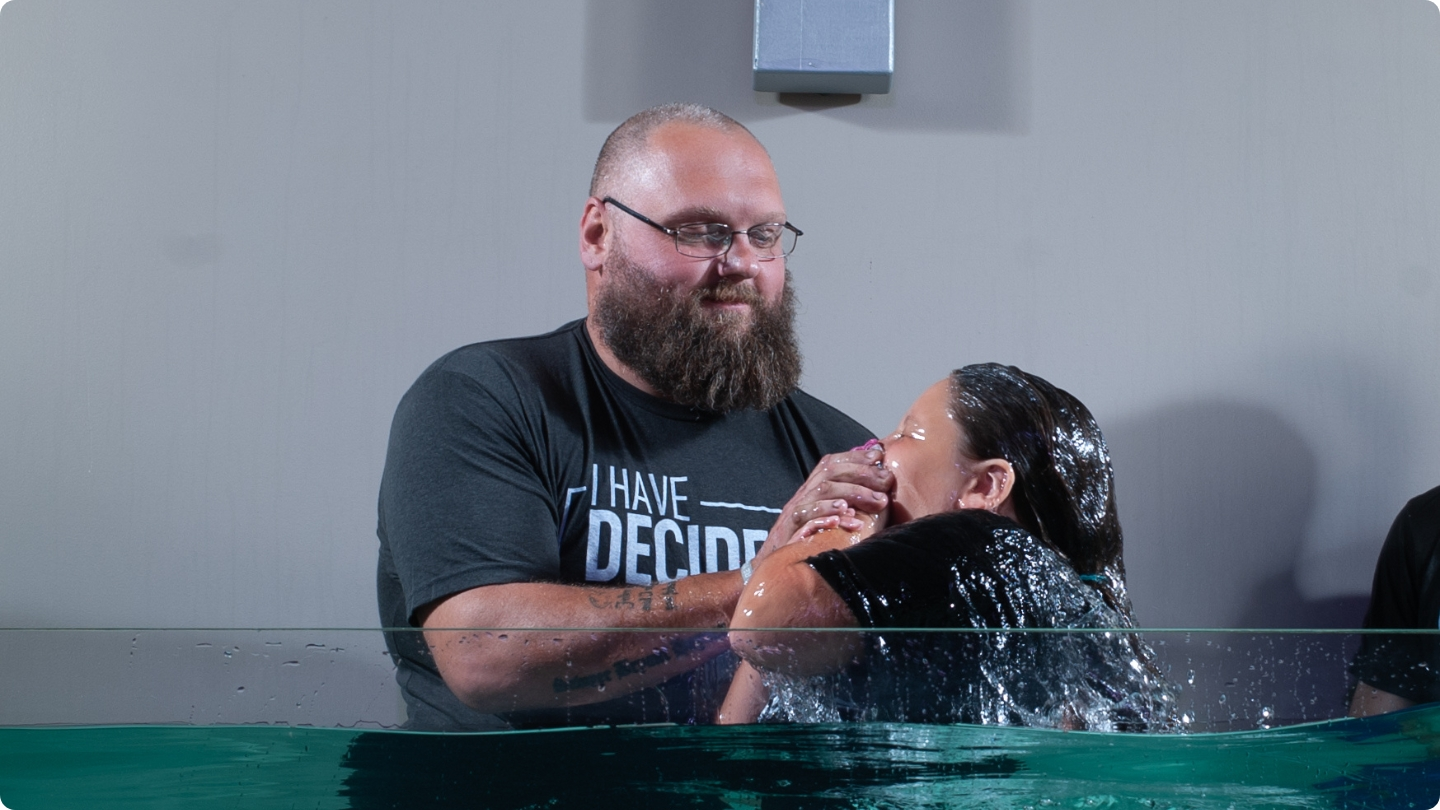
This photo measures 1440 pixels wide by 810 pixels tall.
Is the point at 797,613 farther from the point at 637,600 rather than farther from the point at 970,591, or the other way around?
the point at 637,600

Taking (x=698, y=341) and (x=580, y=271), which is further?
(x=580, y=271)

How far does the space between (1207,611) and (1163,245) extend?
0.76 m

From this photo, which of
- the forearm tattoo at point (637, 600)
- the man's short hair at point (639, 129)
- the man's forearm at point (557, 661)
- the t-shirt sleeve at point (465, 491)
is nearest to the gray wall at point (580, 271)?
the man's short hair at point (639, 129)

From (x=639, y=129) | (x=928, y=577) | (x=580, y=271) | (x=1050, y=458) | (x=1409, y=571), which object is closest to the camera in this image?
(x=928, y=577)

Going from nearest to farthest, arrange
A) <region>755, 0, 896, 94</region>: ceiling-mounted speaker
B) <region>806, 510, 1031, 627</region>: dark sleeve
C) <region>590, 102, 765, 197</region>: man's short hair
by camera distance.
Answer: <region>806, 510, 1031, 627</region>: dark sleeve < <region>590, 102, 765, 197</region>: man's short hair < <region>755, 0, 896, 94</region>: ceiling-mounted speaker

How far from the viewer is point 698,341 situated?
6.46 ft

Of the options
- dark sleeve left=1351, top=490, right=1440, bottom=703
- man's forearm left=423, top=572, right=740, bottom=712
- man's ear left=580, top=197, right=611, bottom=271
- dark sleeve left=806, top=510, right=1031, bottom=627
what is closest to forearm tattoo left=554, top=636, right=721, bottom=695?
man's forearm left=423, top=572, right=740, bottom=712

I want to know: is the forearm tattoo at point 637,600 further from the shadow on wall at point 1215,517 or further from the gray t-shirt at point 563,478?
the shadow on wall at point 1215,517

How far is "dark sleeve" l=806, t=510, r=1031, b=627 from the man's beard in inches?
30.8

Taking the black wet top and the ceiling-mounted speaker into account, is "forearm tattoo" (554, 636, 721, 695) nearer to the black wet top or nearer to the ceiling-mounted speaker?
the black wet top

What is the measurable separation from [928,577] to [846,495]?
27cm

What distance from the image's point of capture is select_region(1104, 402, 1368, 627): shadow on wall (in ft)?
7.90

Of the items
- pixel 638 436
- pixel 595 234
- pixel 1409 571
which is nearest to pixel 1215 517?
pixel 1409 571

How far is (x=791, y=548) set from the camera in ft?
4.27
